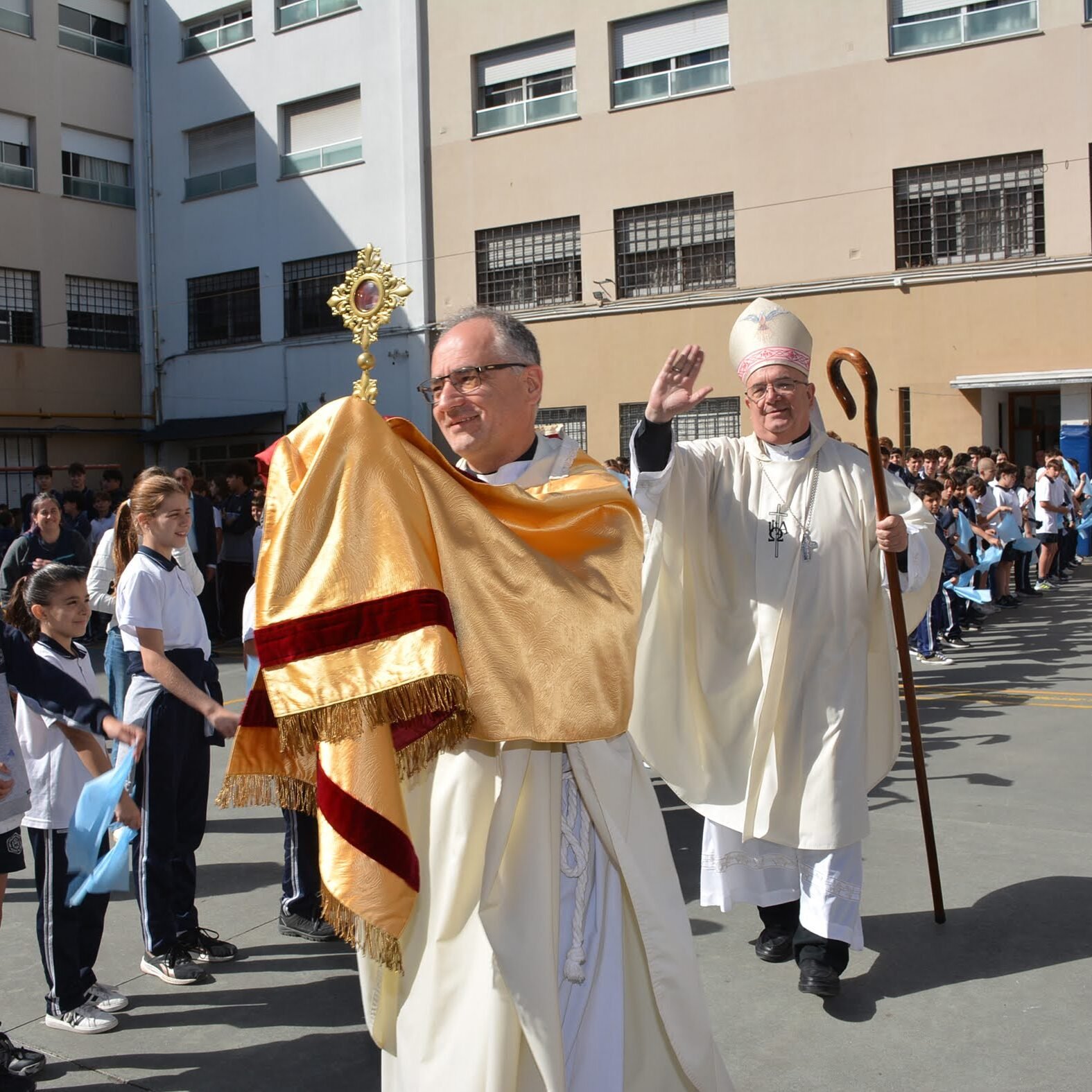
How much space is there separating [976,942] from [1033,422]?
701 inches

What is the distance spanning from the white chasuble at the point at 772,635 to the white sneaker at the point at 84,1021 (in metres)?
1.99

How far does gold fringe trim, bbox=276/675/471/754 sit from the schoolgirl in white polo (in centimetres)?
202

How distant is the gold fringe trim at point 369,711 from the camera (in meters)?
2.22

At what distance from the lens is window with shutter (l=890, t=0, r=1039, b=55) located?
61.5ft

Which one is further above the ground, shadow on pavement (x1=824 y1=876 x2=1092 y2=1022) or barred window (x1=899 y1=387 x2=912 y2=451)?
barred window (x1=899 y1=387 x2=912 y2=451)

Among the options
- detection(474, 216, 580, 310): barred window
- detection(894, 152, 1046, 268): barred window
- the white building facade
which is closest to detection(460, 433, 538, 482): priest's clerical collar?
detection(894, 152, 1046, 268): barred window

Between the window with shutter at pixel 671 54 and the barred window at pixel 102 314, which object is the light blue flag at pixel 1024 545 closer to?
the window with shutter at pixel 671 54

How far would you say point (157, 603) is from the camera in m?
4.39

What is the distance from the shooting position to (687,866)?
5.37 metres

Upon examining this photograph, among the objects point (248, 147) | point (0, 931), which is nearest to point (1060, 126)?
point (248, 147)

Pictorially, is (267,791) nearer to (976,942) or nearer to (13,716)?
(13,716)

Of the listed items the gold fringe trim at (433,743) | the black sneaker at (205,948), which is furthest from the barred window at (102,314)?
the gold fringe trim at (433,743)

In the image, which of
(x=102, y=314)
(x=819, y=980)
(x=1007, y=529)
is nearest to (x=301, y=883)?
(x=819, y=980)

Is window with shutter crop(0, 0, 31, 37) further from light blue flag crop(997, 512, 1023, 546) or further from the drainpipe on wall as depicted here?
light blue flag crop(997, 512, 1023, 546)
